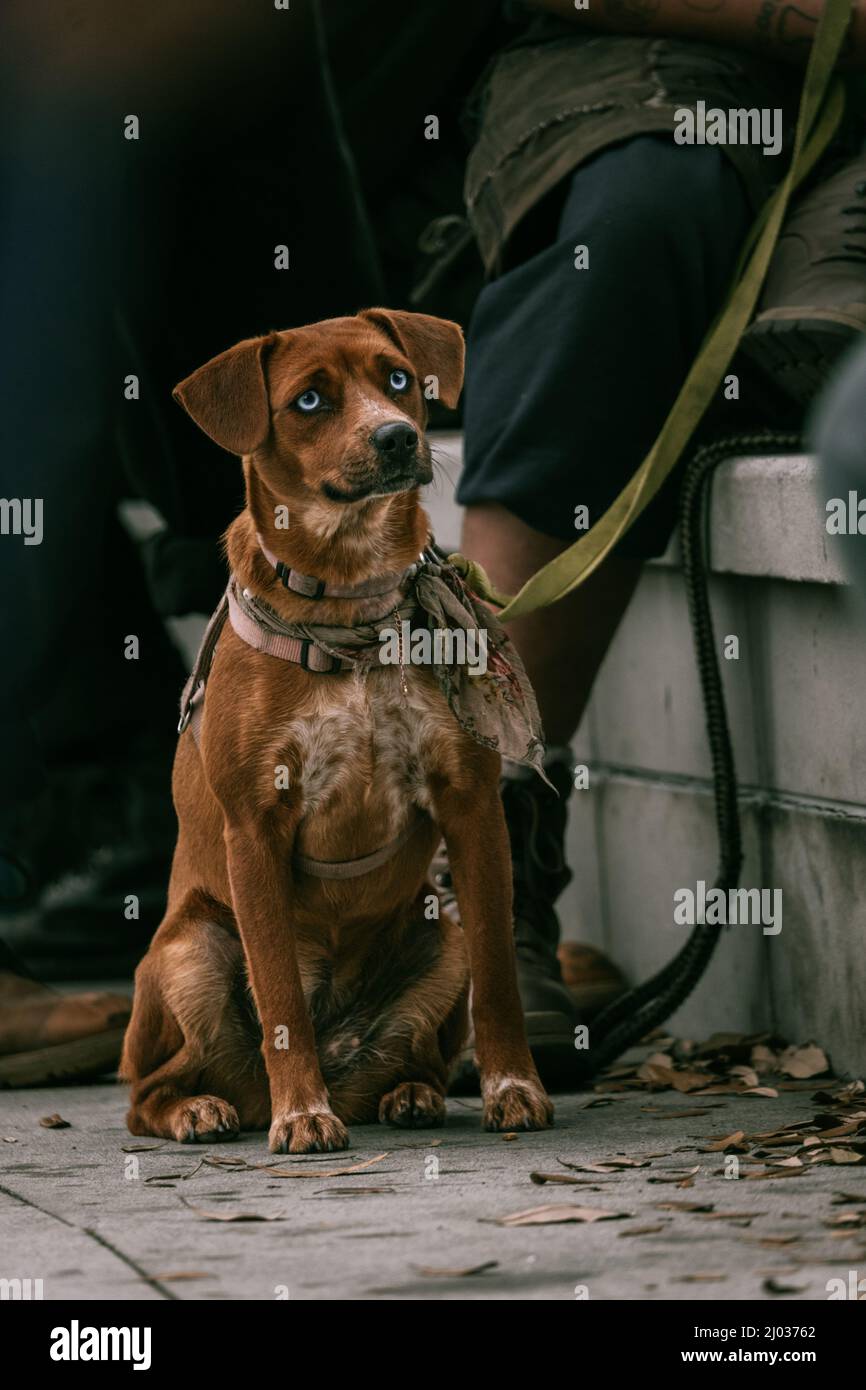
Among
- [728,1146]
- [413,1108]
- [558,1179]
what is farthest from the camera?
[413,1108]

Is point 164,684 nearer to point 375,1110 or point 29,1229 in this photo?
point 375,1110

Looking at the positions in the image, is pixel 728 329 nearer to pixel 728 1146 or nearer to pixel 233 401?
pixel 233 401

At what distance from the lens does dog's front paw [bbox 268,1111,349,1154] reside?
285 cm

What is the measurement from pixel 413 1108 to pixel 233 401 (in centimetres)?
110

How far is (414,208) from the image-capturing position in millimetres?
4863

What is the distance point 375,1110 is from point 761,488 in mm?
1277

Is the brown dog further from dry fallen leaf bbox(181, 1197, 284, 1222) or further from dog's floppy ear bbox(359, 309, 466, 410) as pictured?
dry fallen leaf bbox(181, 1197, 284, 1222)

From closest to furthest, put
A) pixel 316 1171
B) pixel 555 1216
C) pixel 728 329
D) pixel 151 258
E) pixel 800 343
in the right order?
pixel 555 1216, pixel 316 1171, pixel 800 343, pixel 728 329, pixel 151 258

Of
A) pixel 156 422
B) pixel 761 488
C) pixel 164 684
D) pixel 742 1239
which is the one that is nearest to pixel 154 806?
pixel 164 684

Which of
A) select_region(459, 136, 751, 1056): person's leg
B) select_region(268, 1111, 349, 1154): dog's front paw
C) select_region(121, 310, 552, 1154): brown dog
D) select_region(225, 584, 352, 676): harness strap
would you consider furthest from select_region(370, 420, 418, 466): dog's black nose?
select_region(268, 1111, 349, 1154): dog's front paw

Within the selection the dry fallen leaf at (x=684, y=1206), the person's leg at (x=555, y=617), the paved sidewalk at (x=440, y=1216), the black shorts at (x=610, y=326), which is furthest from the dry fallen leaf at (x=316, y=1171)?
the black shorts at (x=610, y=326)

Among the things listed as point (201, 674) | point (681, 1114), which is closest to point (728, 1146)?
point (681, 1114)

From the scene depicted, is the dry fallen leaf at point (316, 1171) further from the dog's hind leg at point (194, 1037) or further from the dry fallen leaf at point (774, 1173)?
the dry fallen leaf at point (774, 1173)

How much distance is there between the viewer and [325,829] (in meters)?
2.96
